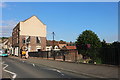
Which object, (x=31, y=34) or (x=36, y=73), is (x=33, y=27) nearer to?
(x=31, y=34)

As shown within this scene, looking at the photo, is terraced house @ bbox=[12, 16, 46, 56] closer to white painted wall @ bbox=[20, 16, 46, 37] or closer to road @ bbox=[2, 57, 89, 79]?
white painted wall @ bbox=[20, 16, 46, 37]

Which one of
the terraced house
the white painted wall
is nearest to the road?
the terraced house

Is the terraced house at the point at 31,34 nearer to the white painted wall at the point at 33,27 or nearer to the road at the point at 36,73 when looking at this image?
the white painted wall at the point at 33,27

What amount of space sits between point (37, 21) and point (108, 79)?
2229 inches

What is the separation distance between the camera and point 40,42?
214 feet

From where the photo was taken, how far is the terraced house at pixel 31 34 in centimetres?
6238

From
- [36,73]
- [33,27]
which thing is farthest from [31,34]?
[36,73]

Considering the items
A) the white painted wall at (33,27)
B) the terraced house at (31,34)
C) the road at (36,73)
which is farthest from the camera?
the white painted wall at (33,27)

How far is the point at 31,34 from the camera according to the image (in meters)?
64.6

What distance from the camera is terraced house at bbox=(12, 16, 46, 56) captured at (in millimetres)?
62384

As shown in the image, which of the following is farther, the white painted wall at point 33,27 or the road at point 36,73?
the white painted wall at point 33,27

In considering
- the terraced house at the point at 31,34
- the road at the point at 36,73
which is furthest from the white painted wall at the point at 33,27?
the road at the point at 36,73

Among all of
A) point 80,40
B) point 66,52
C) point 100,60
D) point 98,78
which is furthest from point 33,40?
point 98,78

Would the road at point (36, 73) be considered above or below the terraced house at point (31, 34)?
below
